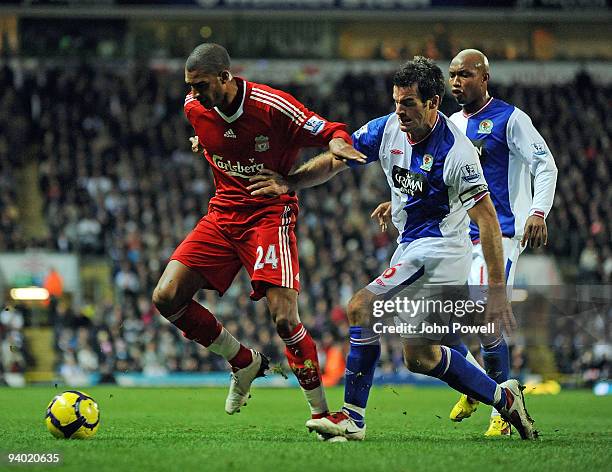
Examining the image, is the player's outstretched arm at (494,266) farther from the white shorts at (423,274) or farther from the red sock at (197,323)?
the red sock at (197,323)

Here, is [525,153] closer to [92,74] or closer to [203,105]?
[203,105]

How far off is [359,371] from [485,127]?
2.45 metres

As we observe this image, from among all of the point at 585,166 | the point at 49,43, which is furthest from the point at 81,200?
the point at 585,166

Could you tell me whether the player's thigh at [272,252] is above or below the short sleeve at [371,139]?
below

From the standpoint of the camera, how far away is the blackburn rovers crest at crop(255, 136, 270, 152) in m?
7.38

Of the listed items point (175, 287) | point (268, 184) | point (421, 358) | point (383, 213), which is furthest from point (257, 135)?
point (421, 358)

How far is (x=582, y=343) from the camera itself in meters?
20.1

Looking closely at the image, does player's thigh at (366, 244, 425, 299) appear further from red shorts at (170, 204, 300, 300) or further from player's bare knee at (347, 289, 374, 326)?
red shorts at (170, 204, 300, 300)

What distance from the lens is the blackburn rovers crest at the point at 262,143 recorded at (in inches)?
291

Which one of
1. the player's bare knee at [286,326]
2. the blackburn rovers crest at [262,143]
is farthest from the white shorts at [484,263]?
the blackburn rovers crest at [262,143]

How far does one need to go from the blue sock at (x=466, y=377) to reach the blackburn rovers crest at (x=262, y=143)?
1.86 meters

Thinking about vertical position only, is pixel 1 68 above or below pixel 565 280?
above

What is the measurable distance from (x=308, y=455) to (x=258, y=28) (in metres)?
28.0

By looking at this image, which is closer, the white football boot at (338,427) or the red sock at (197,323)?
the white football boot at (338,427)
